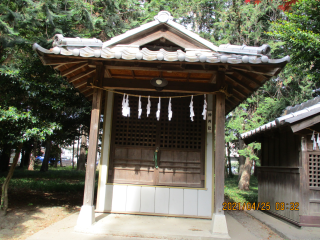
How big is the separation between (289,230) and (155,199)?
12.2 feet

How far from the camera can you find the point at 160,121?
297 inches

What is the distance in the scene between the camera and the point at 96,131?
19.0ft

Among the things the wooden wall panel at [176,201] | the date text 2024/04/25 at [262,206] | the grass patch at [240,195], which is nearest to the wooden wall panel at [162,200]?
the wooden wall panel at [176,201]

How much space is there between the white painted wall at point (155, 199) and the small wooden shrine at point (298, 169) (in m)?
2.47

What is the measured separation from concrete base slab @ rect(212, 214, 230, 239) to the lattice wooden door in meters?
1.78

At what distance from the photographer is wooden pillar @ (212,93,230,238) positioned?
17.3 ft

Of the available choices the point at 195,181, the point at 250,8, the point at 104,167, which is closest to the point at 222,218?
the point at 195,181

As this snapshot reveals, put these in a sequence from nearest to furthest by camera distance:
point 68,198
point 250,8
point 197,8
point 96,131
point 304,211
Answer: point 96,131 < point 304,211 < point 68,198 < point 250,8 < point 197,8

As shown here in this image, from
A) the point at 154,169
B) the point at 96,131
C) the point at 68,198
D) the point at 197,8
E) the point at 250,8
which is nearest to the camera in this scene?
the point at 96,131

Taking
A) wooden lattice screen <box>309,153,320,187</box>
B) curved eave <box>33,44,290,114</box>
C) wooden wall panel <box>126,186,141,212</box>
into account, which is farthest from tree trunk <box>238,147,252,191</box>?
curved eave <box>33,44,290,114</box>

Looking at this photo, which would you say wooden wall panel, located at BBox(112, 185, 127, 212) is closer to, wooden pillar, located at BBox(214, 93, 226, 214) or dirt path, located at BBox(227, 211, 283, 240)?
wooden pillar, located at BBox(214, 93, 226, 214)

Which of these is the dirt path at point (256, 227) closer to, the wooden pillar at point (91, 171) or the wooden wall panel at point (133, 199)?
the wooden wall panel at point (133, 199)

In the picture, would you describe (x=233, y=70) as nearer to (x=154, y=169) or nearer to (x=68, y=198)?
(x=154, y=169)

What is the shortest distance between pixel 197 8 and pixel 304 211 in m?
17.1
